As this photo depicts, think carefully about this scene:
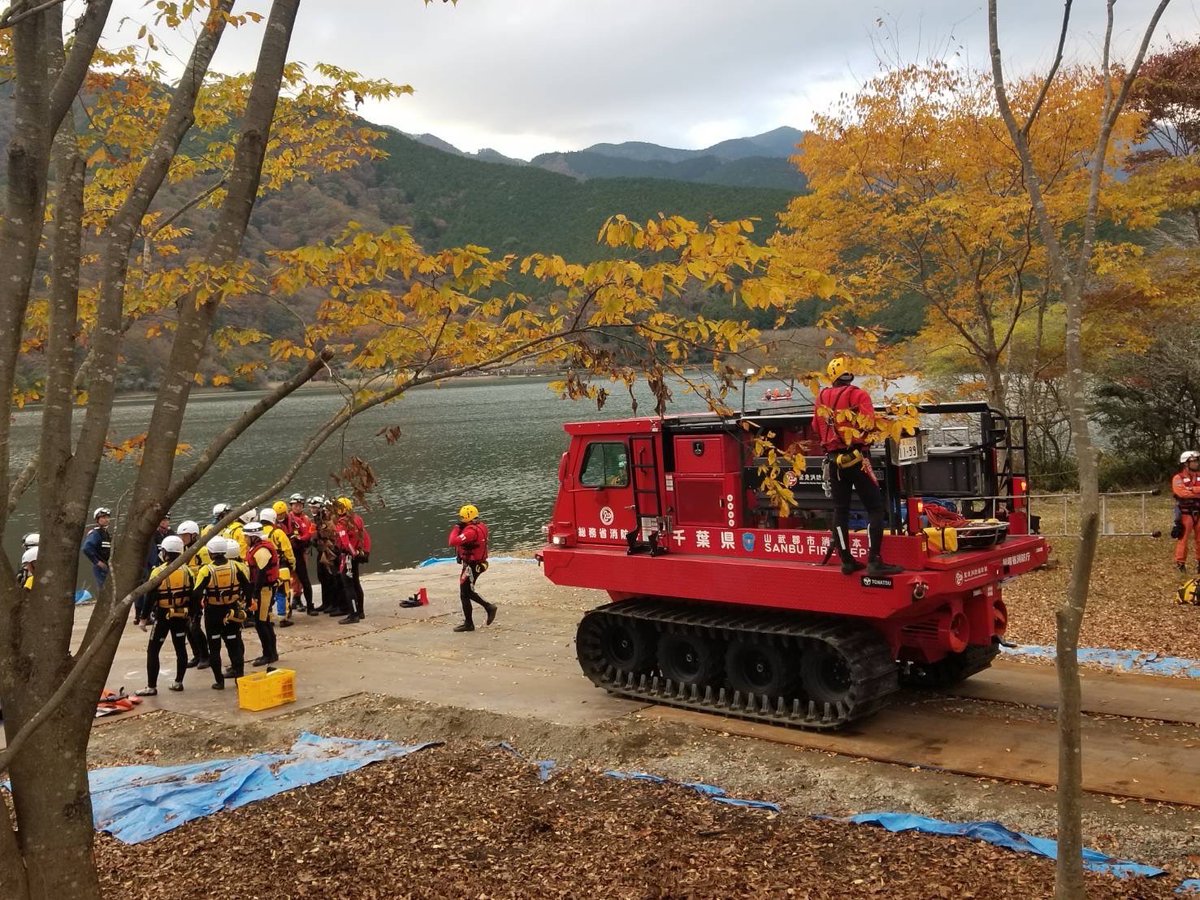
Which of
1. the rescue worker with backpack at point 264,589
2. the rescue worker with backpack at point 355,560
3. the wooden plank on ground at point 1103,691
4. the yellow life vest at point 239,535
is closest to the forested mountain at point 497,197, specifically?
the rescue worker with backpack at point 355,560

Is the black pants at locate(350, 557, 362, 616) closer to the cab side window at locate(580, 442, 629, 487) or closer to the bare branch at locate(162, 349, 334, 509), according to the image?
the cab side window at locate(580, 442, 629, 487)

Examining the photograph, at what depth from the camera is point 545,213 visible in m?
113

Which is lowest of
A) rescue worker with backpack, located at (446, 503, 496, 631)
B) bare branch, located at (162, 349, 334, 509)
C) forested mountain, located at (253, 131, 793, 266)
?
rescue worker with backpack, located at (446, 503, 496, 631)

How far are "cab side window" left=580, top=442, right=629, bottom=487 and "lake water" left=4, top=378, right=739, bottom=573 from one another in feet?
14.6

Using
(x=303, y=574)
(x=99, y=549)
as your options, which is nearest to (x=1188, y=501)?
(x=303, y=574)

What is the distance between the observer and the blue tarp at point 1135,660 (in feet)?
32.1

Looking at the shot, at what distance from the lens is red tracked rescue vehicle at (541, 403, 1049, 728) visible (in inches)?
333

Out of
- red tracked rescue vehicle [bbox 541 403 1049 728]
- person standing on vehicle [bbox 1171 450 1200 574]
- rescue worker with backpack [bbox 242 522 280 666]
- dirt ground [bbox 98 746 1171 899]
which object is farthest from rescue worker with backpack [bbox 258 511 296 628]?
person standing on vehicle [bbox 1171 450 1200 574]

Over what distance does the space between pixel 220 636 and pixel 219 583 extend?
2.64 ft

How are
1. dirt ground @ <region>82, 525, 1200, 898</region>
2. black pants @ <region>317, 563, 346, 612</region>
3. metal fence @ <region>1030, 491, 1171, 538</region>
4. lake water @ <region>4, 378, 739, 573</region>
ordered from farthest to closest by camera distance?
lake water @ <region>4, 378, 739, 573</region>, metal fence @ <region>1030, 491, 1171, 538</region>, black pants @ <region>317, 563, 346, 612</region>, dirt ground @ <region>82, 525, 1200, 898</region>

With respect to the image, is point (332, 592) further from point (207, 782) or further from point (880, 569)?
point (880, 569)

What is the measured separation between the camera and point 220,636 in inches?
441

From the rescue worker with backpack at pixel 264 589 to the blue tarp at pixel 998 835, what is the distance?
794 cm

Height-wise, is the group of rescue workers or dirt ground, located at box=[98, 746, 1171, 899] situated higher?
the group of rescue workers
